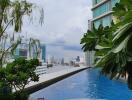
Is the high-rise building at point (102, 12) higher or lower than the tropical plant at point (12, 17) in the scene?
higher

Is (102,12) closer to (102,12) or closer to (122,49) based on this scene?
(102,12)

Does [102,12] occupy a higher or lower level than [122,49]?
higher

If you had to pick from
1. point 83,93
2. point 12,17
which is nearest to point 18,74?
point 12,17

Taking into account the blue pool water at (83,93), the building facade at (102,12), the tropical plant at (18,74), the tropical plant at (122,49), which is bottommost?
the blue pool water at (83,93)

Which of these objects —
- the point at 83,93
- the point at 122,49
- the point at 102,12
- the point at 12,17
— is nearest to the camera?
the point at 122,49

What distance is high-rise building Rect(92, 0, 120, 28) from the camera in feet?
199

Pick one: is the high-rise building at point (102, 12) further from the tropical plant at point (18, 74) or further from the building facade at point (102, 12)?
the tropical plant at point (18, 74)

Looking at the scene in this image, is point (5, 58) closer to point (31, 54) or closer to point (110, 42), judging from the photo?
point (31, 54)

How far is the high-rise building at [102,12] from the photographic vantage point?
199ft

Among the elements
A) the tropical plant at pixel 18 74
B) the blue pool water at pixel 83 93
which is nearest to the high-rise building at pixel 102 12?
the blue pool water at pixel 83 93

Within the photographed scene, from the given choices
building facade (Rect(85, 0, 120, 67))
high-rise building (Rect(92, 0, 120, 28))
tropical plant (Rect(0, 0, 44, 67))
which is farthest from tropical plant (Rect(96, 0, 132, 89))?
high-rise building (Rect(92, 0, 120, 28))

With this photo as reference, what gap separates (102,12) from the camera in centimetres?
6575

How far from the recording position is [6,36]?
1166 centimetres

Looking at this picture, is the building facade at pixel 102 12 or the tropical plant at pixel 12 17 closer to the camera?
the tropical plant at pixel 12 17
